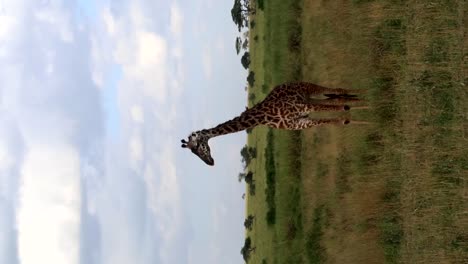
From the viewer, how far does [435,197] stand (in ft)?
45.1

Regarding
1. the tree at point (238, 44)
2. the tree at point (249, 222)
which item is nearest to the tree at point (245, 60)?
the tree at point (238, 44)

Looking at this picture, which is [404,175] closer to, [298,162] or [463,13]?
[463,13]

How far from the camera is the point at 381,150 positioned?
53.1 ft

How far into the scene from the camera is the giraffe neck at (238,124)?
48.2ft

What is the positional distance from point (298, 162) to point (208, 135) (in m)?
8.42

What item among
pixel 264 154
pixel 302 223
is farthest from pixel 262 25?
pixel 302 223

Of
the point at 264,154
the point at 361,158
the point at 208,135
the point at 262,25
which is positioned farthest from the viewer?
the point at 262,25

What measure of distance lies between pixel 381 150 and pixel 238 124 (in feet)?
14.9

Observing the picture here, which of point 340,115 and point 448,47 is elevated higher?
point 448,47

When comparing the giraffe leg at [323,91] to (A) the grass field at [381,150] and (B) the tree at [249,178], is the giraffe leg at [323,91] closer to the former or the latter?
(A) the grass field at [381,150]

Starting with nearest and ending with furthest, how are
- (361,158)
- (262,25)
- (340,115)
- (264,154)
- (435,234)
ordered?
(435,234)
(361,158)
(340,115)
(264,154)
(262,25)

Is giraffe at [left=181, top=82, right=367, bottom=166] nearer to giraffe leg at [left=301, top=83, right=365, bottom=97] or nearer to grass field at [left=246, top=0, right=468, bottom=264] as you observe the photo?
giraffe leg at [left=301, top=83, right=365, bottom=97]

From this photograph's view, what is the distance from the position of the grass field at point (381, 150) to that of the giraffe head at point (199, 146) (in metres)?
5.22

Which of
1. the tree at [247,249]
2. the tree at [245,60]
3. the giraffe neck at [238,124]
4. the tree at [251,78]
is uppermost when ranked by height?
the tree at [245,60]
